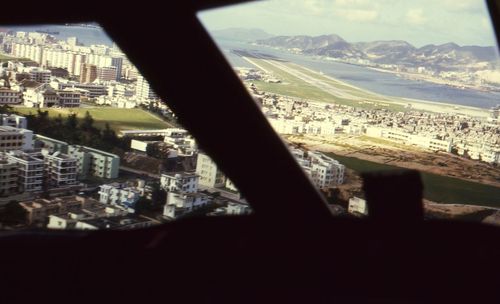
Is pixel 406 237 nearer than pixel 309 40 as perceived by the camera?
Yes

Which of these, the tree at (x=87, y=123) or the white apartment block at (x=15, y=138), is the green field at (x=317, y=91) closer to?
the tree at (x=87, y=123)

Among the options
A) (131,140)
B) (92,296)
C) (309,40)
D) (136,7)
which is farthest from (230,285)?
(309,40)

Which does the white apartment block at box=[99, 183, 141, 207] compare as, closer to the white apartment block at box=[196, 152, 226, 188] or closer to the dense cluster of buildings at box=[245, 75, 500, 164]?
the white apartment block at box=[196, 152, 226, 188]

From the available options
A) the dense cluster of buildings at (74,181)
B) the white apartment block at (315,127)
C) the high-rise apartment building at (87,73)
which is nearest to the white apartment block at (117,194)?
the dense cluster of buildings at (74,181)

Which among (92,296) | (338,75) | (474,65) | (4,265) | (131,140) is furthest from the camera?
(338,75)

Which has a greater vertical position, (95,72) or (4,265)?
(95,72)

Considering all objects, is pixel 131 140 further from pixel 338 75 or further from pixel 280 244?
pixel 280 244

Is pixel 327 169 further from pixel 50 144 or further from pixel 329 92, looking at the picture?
pixel 50 144

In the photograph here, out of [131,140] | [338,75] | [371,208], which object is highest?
[338,75]
